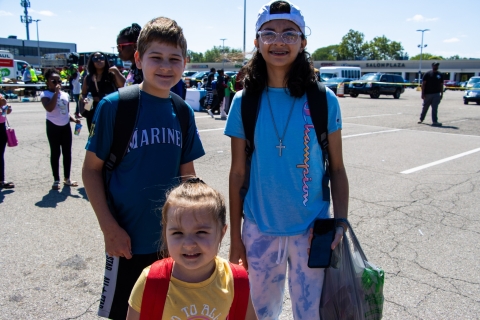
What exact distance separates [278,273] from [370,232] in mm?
2659

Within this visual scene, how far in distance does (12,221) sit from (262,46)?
392cm

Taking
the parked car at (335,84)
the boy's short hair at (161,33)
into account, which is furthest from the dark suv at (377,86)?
the boy's short hair at (161,33)

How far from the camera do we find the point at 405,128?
1286 cm

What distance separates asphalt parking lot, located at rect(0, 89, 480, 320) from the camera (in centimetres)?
311

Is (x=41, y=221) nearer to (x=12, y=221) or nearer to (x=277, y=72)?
(x=12, y=221)

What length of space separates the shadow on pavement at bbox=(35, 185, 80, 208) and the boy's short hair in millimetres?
3925

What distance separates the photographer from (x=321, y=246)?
6.35 ft

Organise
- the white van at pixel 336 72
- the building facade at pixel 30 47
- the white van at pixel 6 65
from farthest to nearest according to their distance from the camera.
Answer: the building facade at pixel 30 47 < the white van at pixel 336 72 < the white van at pixel 6 65

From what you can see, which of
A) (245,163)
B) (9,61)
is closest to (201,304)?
(245,163)

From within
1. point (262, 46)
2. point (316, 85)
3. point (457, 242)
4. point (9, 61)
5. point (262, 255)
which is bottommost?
point (457, 242)

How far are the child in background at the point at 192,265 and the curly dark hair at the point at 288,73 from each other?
2.31 ft

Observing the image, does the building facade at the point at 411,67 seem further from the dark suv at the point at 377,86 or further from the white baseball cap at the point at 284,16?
the white baseball cap at the point at 284,16

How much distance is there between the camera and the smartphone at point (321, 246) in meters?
1.92

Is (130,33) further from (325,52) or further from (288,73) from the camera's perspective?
(325,52)
